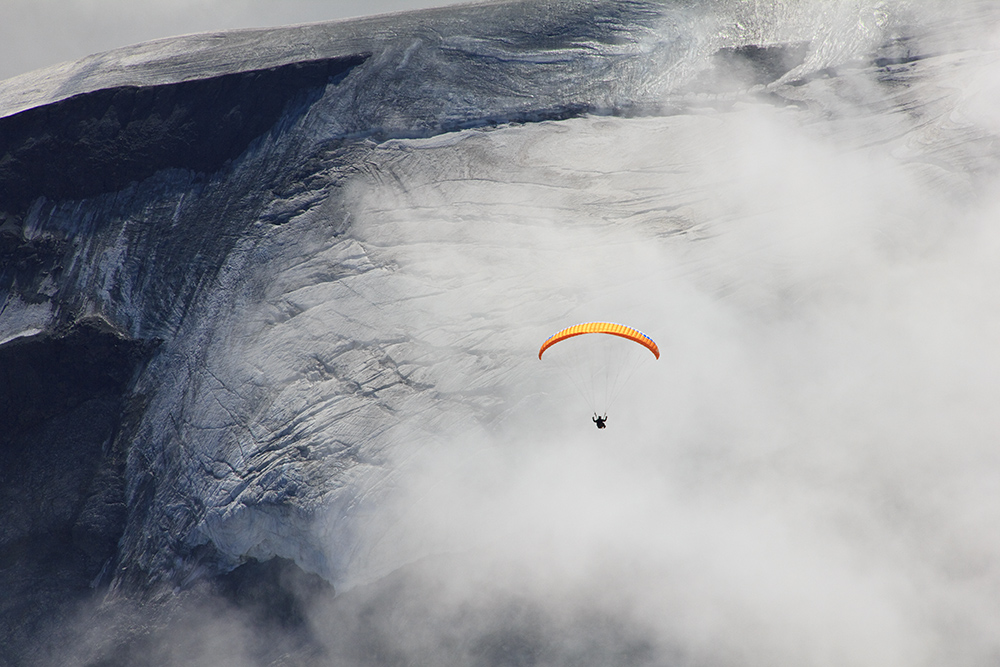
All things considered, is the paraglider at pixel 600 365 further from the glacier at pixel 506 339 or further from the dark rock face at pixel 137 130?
the dark rock face at pixel 137 130

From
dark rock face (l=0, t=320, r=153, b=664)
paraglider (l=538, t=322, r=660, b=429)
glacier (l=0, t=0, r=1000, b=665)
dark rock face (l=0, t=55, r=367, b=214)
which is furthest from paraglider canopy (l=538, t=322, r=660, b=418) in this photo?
dark rock face (l=0, t=55, r=367, b=214)

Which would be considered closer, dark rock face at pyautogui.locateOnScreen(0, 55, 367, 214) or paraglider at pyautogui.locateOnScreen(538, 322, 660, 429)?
paraglider at pyautogui.locateOnScreen(538, 322, 660, 429)

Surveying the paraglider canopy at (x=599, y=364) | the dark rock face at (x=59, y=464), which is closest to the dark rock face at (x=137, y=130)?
the dark rock face at (x=59, y=464)

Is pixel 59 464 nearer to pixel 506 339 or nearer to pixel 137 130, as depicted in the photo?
pixel 137 130

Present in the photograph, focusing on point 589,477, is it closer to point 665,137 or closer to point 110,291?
point 665,137

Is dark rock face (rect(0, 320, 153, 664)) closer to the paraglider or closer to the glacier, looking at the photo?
the glacier

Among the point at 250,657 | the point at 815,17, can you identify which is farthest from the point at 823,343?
the point at 250,657
